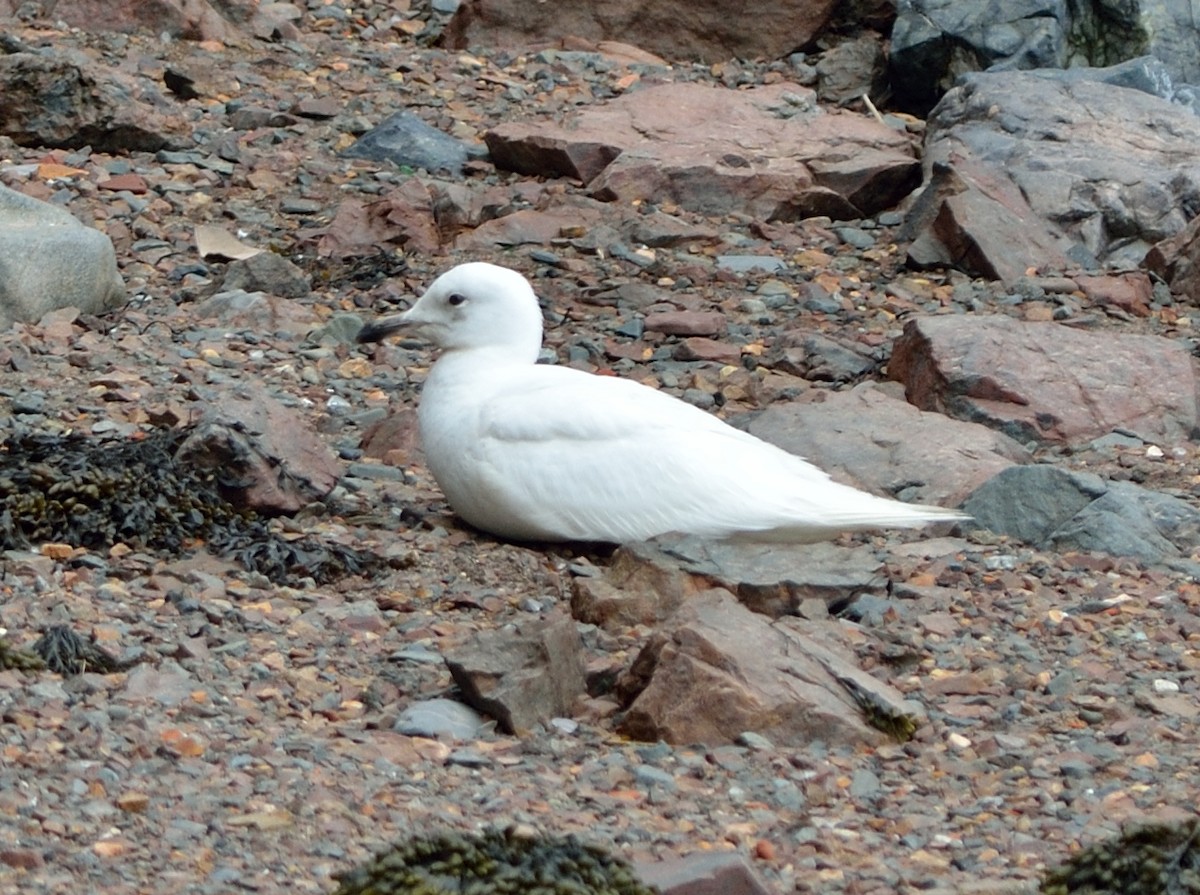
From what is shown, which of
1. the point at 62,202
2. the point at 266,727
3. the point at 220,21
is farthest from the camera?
the point at 220,21

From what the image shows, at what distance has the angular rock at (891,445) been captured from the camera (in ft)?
24.7

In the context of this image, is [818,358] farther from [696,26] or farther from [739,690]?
[696,26]

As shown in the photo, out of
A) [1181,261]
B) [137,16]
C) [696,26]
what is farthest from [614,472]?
[696,26]

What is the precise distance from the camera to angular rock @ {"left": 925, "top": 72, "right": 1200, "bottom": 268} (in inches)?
432

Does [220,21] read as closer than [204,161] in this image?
No

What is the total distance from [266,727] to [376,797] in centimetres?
59

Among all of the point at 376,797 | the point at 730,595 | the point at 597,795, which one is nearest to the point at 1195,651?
the point at 730,595

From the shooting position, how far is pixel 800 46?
45.7 ft

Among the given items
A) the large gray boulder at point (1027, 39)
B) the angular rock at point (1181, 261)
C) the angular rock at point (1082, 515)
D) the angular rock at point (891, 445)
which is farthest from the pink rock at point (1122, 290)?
the angular rock at point (1082, 515)

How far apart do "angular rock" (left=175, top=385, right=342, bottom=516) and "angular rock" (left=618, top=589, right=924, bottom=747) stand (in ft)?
6.48

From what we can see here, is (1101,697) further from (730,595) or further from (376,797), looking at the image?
(376,797)

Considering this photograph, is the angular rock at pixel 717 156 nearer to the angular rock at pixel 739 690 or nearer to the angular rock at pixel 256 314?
the angular rock at pixel 256 314

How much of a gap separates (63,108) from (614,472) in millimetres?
5526

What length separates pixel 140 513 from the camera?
21.8 ft
